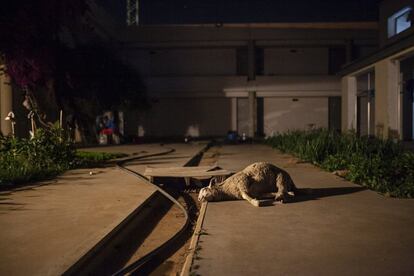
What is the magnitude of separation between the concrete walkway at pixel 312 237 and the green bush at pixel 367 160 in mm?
873

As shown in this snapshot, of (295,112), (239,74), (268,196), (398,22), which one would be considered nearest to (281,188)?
(268,196)

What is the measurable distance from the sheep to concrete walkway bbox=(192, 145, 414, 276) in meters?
0.22

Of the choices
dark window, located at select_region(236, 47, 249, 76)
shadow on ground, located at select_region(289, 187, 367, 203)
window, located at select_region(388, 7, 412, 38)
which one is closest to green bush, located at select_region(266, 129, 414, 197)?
shadow on ground, located at select_region(289, 187, 367, 203)

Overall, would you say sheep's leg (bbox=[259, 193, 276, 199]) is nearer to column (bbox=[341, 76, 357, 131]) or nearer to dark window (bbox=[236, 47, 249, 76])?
column (bbox=[341, 76, 357, 131])

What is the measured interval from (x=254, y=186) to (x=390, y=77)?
39.8ft

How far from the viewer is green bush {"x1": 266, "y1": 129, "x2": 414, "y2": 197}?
836 centimetres

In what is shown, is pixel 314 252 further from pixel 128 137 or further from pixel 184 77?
pixel 184 77

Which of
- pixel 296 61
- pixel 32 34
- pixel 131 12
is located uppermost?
pixel 131 12

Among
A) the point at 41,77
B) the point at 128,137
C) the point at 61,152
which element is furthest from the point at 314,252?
the point at 128,137

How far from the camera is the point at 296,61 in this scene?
3491 cm

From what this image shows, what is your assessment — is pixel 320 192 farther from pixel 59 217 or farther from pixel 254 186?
pixel 59 217

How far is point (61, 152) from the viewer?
12555mm

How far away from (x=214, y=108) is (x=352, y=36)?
470 inches

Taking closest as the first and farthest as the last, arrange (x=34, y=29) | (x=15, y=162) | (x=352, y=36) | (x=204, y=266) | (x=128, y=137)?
(x=204, y=266)
(x=15, y=162)
(x=34, y=29)
(x=128, y=137)
(x=352, y=36)
